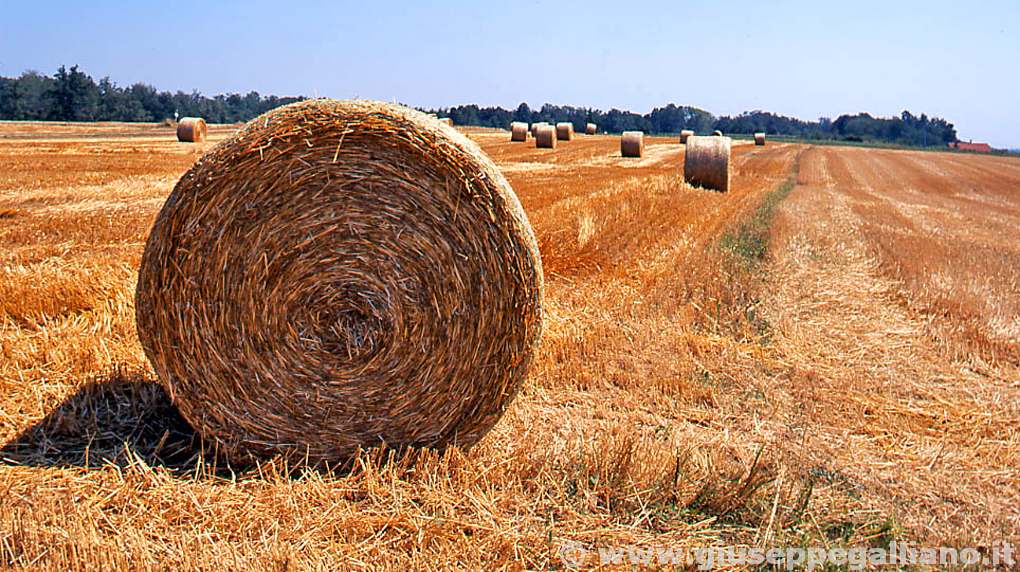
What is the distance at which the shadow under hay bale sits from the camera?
3.73 m

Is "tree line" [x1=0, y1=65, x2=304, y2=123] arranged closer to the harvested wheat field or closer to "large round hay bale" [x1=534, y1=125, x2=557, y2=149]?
"large round hay bale" [x1=534, y1=125, x2=557, y2=149]

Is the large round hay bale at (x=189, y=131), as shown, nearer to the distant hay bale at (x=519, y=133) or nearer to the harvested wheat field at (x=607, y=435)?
the distant hay bale at (x=519, y=133)

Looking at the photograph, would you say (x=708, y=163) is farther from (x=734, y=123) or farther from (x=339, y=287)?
(x=734, y=123)

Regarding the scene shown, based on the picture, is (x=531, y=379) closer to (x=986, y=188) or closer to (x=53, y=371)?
(x=53, y=371)

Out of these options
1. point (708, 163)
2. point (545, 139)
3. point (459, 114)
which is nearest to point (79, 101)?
point (459, 114)

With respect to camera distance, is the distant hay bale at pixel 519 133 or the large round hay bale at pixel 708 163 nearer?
the large round hay bale at pixel 708 163

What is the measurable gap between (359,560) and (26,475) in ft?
5.46

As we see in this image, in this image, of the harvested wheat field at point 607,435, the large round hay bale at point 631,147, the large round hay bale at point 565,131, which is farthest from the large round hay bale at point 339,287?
the large round hay bale at point 565,131

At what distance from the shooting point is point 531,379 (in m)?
5.04

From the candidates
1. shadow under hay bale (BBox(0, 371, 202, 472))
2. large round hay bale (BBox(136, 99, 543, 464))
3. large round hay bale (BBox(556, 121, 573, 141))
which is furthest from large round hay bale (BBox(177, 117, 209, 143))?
large round hay bale (BBox(136, 99, 543, 464))

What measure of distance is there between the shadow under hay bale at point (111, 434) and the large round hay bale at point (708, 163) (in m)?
14.1

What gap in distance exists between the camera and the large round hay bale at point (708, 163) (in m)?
16.6

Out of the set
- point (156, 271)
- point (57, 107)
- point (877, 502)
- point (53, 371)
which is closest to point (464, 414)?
point (156, 271)

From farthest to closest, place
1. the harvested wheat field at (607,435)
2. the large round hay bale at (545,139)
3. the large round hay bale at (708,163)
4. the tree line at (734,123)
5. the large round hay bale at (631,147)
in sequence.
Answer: the tree line at (734,123) → the large round hay bale at (545,139) → the large round hay bale at (631,147) → the large round hay bale at (708,163) → the harvested wheat field at (607,435)
